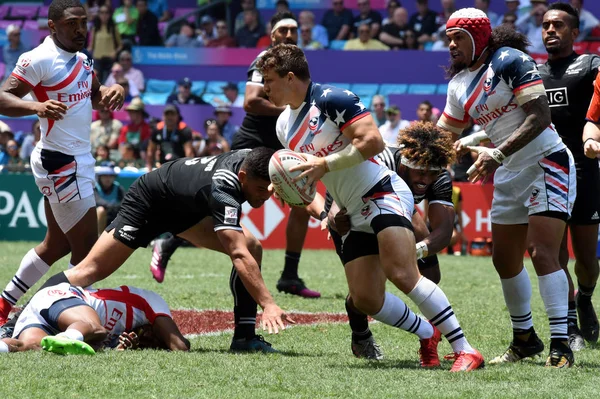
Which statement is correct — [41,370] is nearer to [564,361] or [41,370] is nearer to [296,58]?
[296,58]

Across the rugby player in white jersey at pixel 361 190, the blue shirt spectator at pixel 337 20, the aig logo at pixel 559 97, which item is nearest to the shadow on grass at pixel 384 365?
the rugby player in white jersey at pixel 361 190

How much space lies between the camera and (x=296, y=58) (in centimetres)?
558

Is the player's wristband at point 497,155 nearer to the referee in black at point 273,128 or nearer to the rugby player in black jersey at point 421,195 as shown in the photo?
the rugby player in black jersey at point 421,195

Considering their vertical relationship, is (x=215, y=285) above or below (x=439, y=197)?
below

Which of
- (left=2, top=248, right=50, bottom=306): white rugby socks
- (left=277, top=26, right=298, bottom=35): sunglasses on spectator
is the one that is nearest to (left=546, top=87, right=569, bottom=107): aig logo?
(left=277, top=26, right=298, bottom=35): sunglasses on spectator

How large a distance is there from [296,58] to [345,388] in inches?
75.1

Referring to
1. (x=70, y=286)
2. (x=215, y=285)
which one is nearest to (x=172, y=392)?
(x=70, y=286)

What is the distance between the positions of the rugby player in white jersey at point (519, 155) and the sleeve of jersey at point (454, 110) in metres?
0.03

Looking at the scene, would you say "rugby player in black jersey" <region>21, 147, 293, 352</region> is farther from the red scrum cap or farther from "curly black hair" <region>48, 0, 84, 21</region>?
"curly black hair" <region>48, 0, 84, 21</region>

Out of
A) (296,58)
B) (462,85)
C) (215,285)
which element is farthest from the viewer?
(215,285)

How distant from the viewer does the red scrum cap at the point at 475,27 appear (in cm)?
589

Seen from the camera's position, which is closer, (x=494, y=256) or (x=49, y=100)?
(x=494, y=256)

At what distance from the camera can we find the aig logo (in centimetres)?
696

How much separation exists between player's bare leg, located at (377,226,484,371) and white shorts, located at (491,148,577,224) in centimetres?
86
